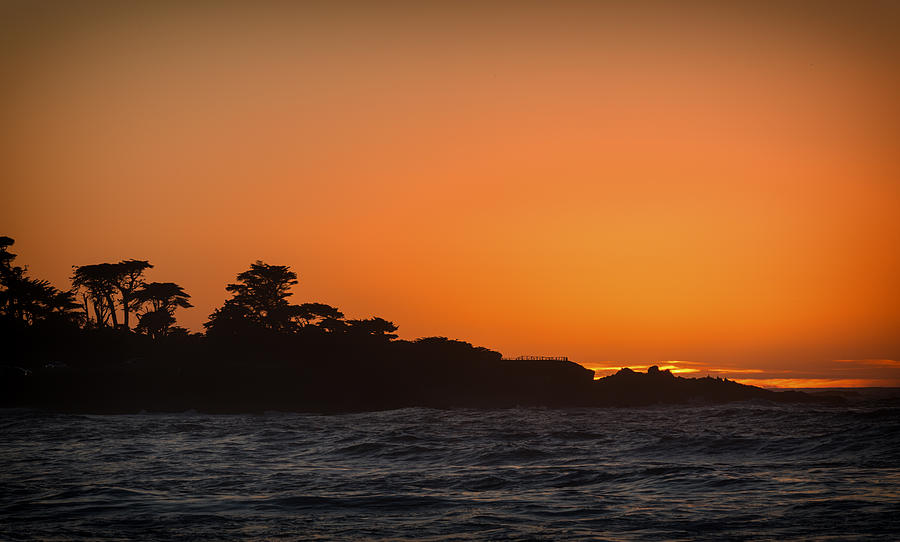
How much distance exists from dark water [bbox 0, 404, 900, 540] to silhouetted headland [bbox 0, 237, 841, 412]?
108 ft

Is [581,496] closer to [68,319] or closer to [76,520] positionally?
[76,520]

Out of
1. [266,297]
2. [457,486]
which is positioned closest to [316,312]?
[266,297]

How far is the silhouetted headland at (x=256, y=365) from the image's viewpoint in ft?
216

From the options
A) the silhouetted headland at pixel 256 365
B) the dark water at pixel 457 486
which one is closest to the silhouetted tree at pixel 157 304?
the silhouetted headland at pixel 256 365

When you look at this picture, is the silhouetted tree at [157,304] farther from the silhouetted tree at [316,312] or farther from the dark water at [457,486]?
the dark water at [457,486]

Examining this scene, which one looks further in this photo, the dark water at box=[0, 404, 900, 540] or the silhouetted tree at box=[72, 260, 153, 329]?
the silhouetted tree at box=[72, 260, 153, 329]

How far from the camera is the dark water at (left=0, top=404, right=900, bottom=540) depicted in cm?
1387

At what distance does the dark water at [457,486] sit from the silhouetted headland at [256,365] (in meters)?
32.8

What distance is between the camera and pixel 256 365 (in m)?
75.0

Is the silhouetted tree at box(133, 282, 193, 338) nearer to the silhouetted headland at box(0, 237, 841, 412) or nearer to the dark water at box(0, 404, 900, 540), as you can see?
the silhouetted headland at box(0, 237, 841, 412)

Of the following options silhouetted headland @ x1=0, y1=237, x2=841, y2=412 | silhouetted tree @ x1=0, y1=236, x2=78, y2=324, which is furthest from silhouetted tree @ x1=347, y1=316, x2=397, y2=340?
silhouetted tree @ x1=0, y1=236, x2=78, y2=324

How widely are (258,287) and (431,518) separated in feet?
286

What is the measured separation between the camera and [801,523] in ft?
45.8

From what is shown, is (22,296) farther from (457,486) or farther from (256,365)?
(457,486)
